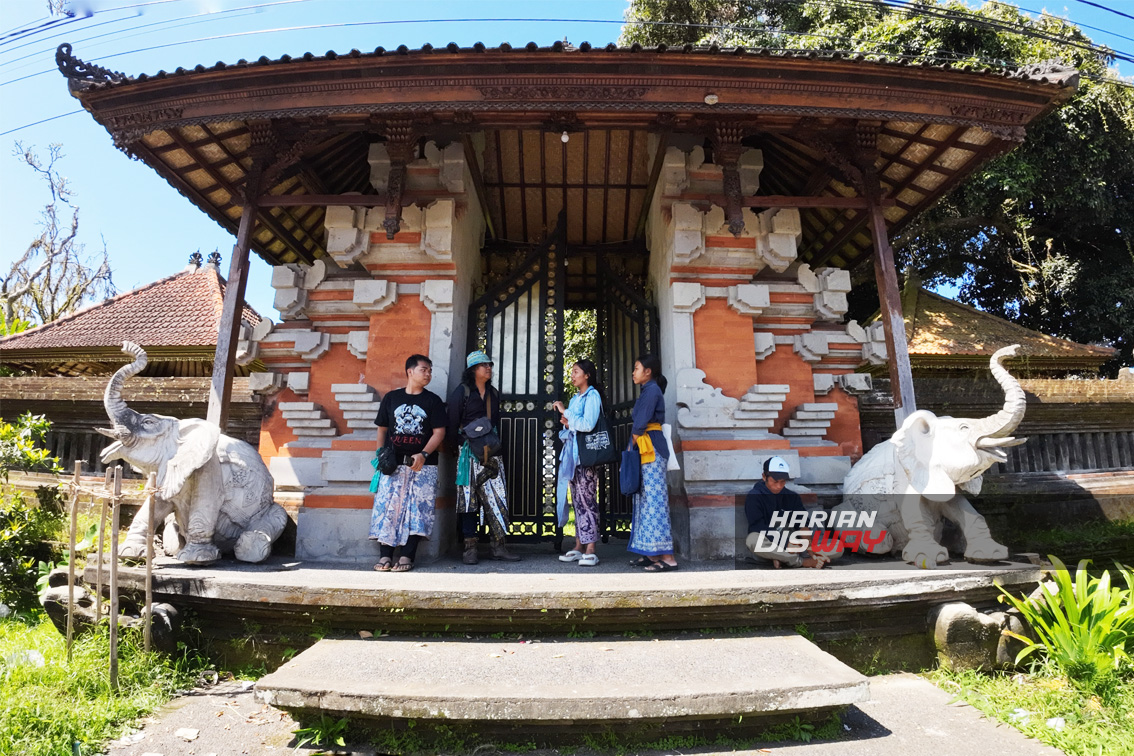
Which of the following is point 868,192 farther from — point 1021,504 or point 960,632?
point 960,632

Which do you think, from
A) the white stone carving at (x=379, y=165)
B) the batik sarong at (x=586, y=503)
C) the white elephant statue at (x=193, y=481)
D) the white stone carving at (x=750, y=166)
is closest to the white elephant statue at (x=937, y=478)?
the batik sarong at (x=586, y=503)

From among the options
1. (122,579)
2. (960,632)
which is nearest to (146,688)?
(122,579)

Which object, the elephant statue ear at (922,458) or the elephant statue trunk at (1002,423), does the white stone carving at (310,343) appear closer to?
the elephant statue ear at (922,458)

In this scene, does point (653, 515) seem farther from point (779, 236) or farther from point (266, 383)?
point (266, 383)

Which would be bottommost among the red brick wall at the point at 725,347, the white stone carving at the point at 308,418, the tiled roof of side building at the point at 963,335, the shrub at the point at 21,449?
the shrub at the point at 21,449

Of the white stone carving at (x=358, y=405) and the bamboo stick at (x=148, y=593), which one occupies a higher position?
the white stone carving at (x=358, y=405)

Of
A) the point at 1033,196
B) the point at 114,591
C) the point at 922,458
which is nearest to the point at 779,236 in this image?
the point at 922,458

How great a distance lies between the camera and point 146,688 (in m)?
3.57

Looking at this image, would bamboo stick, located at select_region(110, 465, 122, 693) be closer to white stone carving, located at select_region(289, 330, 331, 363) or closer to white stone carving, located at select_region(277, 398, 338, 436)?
white stone carving, located at select_region(277, 398, 338, 436)

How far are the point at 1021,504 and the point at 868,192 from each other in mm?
3318

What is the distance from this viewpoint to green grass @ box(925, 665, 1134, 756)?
305 centimetres

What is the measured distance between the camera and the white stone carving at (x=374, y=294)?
5.74m

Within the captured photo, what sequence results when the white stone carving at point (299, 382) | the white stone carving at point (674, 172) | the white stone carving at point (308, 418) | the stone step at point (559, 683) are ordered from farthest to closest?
the white stone carving at point (674, 172), the white stone carving at point (299, 382), the white stone carving at point (308, 418), the stone step at point (559, 683)

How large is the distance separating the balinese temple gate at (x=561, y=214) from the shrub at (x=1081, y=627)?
175cm
